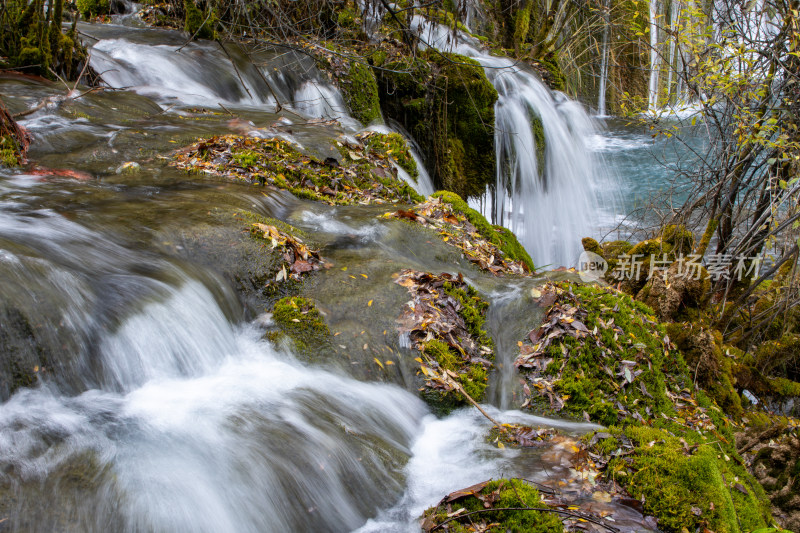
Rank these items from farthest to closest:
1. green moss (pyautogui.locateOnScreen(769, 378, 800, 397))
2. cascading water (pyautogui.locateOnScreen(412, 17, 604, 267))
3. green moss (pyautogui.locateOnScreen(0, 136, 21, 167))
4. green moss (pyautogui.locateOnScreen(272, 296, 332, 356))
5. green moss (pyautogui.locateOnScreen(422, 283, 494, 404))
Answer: cascading water (pyautogui.locateOnScreen(412, 17, 604, 267))
green moss (pyautogui.locateOnScreen(769, 378, 800, 397))
green moss (pyautogui.locateOnScreen(0, 136, 21, 167))
green moss (pyautogui.locateOnScreen(272, 296, 332, 356))
green moss (pyautogui.locateOnScreen(422, 283, 494, 404))

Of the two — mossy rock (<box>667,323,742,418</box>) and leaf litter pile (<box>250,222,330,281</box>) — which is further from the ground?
leaf litter pile (<box>250,222,330,281</box>)

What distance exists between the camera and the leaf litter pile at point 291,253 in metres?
4.60

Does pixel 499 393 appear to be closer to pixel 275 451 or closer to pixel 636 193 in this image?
pixel 275 451

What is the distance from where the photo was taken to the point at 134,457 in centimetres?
279

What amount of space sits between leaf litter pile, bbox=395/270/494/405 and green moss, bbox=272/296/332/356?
0.60 meters

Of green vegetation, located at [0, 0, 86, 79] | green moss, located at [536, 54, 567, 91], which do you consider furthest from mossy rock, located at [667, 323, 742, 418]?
green moss, located at [536, 54, 567, 91]

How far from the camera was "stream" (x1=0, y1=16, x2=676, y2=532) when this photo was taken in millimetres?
2691

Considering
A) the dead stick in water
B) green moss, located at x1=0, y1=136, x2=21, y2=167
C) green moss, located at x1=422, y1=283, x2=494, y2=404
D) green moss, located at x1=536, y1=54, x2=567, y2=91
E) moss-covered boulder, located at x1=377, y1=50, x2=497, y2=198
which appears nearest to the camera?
the dead stick in water

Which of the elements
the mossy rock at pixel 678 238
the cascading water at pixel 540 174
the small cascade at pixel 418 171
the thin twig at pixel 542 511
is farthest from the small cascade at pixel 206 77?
the thin twig at pixel 542 511

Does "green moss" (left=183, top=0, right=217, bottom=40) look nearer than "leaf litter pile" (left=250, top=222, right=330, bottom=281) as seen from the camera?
No

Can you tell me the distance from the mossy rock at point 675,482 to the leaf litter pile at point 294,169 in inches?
165

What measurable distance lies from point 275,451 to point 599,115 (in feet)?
68.3

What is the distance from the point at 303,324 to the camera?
421cm

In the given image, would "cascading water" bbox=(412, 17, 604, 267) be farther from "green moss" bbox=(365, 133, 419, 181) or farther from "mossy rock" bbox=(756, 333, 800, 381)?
"mossy rock" bbox=(756, 333, 800, 381)
